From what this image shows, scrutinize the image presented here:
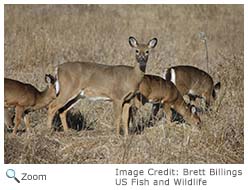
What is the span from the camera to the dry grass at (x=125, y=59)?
7066 mm

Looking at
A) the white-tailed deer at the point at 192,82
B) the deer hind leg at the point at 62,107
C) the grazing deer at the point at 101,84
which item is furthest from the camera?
the white-tailed deer at the point at 192,82

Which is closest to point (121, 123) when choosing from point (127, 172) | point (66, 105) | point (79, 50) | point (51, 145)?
point (66, 105)

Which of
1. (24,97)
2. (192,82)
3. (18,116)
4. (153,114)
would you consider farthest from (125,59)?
(18,116)

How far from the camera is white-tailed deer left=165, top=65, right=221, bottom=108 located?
31.3ft

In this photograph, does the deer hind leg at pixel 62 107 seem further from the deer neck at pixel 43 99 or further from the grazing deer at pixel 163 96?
the grazing deer at pixel 163 96

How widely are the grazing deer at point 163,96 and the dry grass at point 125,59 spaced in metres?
0.27

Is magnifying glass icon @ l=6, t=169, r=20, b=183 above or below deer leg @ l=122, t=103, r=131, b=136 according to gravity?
below

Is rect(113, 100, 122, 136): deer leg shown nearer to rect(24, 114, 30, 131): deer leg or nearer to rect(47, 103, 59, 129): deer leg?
rect(47, 103, 59, 129): deer leg

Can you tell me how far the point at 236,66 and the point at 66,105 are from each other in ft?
9.25

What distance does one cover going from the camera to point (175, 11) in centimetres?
1534

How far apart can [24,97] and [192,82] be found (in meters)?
2.75

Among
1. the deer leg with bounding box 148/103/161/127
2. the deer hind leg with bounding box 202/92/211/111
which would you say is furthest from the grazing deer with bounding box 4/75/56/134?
the deer hind leg with bounding box 202/92/211/111

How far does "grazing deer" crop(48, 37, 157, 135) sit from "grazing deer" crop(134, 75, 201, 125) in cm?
35

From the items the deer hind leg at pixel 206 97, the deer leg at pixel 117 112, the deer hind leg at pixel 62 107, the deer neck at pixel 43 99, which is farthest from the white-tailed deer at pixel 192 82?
the deer neck at pixel 43 99
